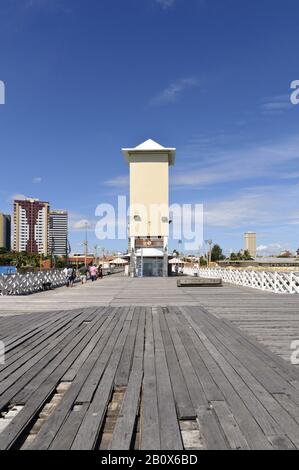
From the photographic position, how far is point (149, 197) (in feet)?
126

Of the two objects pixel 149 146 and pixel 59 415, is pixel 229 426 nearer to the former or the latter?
pixel 59 415

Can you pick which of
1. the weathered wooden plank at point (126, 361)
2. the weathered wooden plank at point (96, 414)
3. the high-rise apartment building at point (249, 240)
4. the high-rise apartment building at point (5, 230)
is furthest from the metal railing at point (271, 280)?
the high-rise apartment building at point (249, 240)

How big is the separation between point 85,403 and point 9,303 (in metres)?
9.00

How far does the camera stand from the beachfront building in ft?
123

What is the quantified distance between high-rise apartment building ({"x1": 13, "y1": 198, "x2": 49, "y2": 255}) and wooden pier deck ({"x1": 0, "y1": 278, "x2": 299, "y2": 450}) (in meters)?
81.1

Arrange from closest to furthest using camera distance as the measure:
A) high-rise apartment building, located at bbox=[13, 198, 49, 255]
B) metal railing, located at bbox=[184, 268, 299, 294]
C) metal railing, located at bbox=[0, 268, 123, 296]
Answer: metal railing, located at bbox=[184, 268, 299, 294]
metal railing, located at bbox=[0, 268, 123, 296]
high-rise apartment building, located at bbox=[13, 198, 49, 255]

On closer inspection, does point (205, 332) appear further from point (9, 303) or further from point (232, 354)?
point (9, 303)

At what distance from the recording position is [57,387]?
3.95 metres

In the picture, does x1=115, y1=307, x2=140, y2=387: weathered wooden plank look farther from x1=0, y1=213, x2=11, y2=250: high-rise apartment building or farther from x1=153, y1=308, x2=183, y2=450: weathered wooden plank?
x1=0, y1=213, x2=11, y2=250: high-rise apartment building

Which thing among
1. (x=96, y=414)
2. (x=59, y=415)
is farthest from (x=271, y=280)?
(x=59, y=415)

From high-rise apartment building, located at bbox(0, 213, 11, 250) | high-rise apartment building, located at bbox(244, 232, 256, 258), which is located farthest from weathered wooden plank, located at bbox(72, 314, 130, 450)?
high-rise apartment building, located at bbox(244, 232, 256, 258)

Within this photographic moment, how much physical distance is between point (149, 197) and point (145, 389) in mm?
34964

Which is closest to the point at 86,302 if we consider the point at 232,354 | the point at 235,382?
the point at 232,354

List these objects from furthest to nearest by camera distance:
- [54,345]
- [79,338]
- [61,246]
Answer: [61,246] → [79,338] → [54,345]
